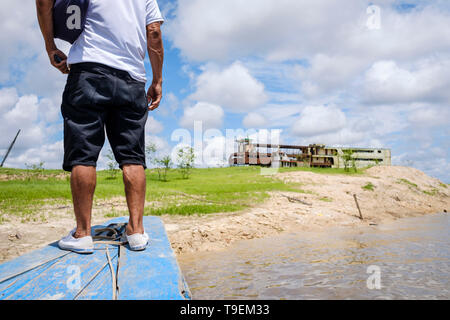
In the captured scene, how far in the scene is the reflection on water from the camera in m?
4.02

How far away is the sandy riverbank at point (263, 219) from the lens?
700 cm

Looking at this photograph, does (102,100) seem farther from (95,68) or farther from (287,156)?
(287,156)

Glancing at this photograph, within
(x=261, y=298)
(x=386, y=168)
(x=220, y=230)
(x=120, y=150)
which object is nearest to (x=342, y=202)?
(x=220, y=230)

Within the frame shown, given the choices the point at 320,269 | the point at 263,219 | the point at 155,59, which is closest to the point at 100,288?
the point at 155,59

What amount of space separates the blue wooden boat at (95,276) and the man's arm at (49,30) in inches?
77.0

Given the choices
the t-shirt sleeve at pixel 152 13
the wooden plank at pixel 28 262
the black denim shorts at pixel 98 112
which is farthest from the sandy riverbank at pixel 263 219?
the t-shirt sleeve at pixel 152 13

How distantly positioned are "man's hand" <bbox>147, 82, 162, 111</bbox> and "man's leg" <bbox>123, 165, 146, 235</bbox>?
2.97 ft

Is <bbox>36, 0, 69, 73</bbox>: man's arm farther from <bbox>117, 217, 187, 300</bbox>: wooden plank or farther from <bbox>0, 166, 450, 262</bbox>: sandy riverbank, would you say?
<bbox>0, 166, 450, 262</bbox>: sandy riverbank

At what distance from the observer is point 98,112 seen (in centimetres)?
292

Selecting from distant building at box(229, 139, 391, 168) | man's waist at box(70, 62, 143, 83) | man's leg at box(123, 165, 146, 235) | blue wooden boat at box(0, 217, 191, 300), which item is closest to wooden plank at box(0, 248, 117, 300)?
blue wooden boat at box(0, 217, 191, 300)

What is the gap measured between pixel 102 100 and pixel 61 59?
2.39ft

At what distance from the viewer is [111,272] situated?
93.8 inches

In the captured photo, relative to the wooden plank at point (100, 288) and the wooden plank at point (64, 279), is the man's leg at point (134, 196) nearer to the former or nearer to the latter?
the wooden plank at point (64, 279)

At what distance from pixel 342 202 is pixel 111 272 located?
15159 millimetres
